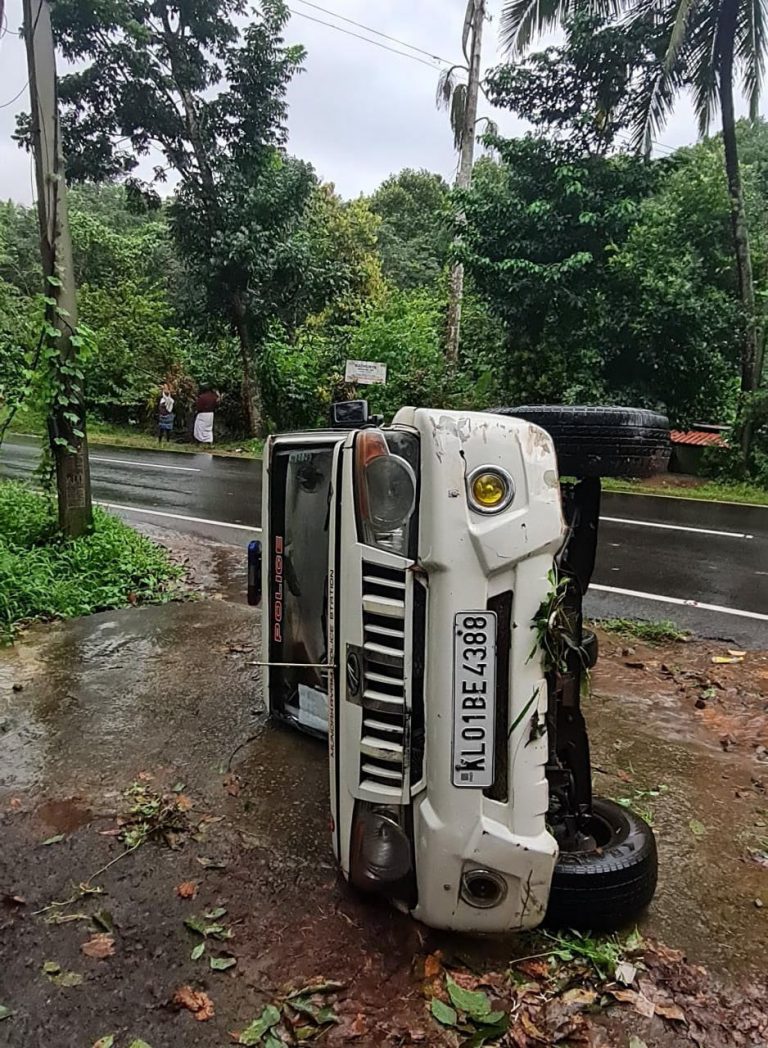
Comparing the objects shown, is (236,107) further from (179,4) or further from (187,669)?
(187,669)

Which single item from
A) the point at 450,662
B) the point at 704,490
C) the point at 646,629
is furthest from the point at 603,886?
the point at 704,490

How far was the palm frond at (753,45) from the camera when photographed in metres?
12.7

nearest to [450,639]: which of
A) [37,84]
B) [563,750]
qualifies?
[563,750]

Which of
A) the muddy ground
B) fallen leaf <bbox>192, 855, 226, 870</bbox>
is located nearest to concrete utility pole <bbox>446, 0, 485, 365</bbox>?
the muddy ground

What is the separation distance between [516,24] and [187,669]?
14821 millimetres

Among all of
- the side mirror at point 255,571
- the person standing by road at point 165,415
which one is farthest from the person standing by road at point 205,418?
the side mirror at point 255,571

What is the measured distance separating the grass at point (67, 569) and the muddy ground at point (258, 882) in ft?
3.77

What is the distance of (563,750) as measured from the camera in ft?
7.63

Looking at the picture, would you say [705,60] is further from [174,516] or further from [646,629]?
[646,629]

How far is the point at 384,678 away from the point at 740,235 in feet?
47.5

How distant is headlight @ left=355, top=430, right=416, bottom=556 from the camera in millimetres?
1915

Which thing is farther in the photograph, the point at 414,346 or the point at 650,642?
the point at 414,346

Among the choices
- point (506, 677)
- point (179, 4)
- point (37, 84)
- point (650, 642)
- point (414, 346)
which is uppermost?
point (179, 4)

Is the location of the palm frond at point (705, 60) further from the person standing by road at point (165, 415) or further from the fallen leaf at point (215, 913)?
the fallen leaf at point (215, 913)
